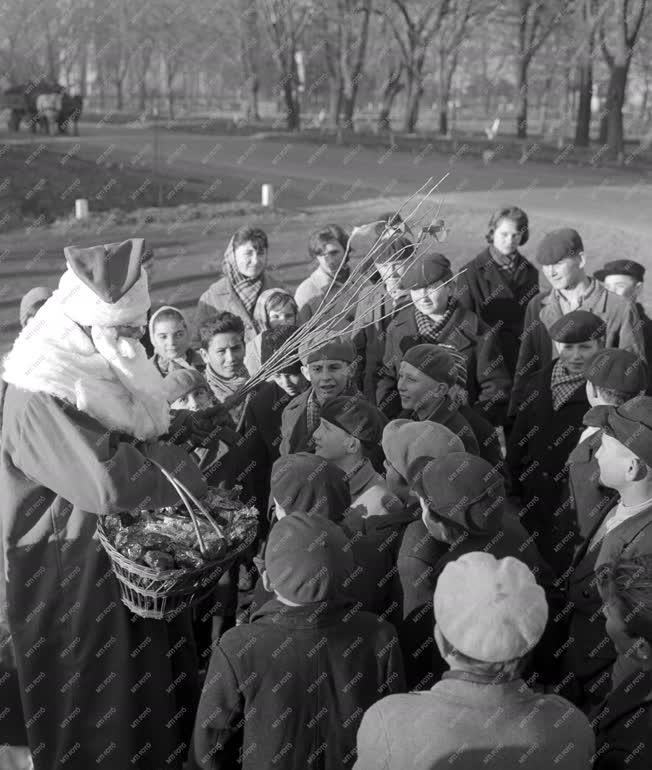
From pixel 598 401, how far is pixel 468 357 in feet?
4.01

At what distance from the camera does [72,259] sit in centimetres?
311

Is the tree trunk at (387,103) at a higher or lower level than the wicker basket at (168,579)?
higher

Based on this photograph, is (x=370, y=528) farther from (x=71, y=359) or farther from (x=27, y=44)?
(x=27, y=44)

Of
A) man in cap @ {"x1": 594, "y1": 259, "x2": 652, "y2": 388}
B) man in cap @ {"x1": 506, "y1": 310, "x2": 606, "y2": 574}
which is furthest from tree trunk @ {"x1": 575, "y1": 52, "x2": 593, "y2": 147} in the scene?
man in cap @ {"x1": 506, "y1": 310, "x2": 606, "y2": 574}

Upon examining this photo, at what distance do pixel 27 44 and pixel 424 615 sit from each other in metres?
54.6

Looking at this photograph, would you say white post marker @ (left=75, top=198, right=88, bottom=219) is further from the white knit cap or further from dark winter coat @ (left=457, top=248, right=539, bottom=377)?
the white knit cap

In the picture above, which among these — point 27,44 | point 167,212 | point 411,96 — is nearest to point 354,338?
point 167,212

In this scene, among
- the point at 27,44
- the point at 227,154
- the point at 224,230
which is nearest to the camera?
the point at 224,230

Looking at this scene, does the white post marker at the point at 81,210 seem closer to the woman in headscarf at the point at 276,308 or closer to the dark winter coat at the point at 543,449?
the woman in headscarf at the point at 276,308

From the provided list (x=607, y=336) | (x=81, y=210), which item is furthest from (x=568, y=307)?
(x=81, y=210)

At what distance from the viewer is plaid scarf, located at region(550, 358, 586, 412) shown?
4684mm

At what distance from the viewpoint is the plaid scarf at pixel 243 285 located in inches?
238

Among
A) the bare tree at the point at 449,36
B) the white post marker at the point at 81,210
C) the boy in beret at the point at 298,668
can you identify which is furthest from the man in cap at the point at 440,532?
the bare tree at the point at 449,36

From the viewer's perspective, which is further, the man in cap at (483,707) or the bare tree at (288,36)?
the bare tree at (288,36)
